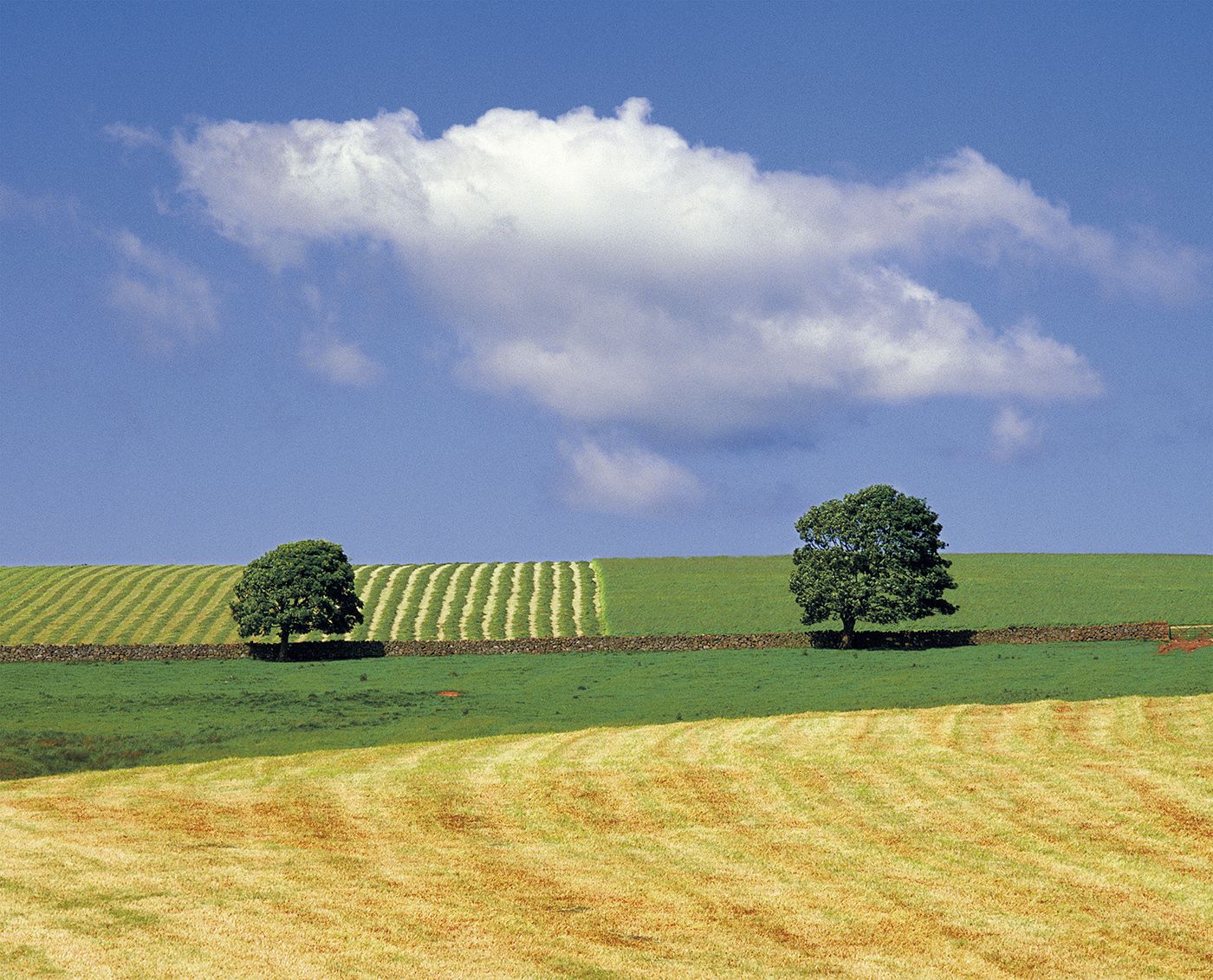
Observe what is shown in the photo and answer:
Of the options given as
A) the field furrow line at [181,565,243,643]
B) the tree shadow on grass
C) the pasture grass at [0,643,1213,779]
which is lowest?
the pasture grass at [0,643,1213,779]

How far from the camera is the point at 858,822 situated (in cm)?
3369

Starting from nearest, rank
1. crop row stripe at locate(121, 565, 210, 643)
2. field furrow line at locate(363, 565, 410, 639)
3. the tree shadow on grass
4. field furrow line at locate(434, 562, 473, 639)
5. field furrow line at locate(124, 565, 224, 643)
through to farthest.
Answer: the tree shadow on grass → field furrow line at locate(124, 565, 224, 643) → crop row stripe at locate(121, 565, 210, 643) → field furrow line at locate(434, 562, 473, 639) → field furrow line at locate(363, 565, 410, 639)

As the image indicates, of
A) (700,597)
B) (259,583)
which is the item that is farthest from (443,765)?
(700,597)

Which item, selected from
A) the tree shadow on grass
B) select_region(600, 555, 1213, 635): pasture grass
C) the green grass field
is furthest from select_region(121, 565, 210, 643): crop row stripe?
select_region(600, 555, 1213, 635): pasture grass

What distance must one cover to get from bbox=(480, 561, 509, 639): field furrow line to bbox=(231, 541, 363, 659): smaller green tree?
12.2 metres

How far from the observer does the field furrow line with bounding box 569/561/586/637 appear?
117 m

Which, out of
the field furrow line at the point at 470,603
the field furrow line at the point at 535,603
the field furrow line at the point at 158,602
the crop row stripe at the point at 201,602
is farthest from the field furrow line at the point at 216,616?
the field furrow line at the point at 535,603

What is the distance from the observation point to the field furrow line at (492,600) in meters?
114

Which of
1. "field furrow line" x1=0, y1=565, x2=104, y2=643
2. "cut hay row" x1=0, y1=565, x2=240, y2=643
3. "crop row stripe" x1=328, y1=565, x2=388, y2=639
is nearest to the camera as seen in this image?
"field furrow line" x1=0, y1=565, x2=104, y2=643

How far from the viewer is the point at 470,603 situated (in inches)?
4931

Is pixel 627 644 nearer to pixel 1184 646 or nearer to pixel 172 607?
pixel 1184 646

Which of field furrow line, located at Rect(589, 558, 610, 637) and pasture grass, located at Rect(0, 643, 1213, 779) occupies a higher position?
field furrow line, located at Rect(589, 558, 610, 637)

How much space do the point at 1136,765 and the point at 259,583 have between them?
263ft

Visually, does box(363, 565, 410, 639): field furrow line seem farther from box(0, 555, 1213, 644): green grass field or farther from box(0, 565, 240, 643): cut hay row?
box(0, 565, 240, 643): cut hay row
